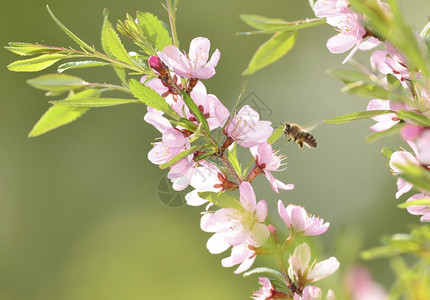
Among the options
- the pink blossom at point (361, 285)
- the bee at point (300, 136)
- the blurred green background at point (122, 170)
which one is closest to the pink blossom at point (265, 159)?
the pink blossom at point (361, 285)

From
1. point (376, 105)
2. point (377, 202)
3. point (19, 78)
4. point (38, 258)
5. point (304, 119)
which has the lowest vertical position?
point (377, 202)

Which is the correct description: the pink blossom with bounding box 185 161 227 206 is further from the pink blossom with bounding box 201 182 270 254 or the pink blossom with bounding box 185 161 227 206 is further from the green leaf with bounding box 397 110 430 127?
the green leaf with bounding box 397 110 430 127

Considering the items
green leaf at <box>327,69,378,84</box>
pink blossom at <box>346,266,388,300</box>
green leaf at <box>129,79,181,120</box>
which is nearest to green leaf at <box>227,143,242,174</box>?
green leaf at <box>129,79,181,120</box>

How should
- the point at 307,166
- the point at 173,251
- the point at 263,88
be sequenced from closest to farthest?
the point at 173,251
the point at 307,166
the point at 263,88

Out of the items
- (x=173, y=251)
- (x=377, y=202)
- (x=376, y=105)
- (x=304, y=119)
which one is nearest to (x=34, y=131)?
(x=376, y=105)

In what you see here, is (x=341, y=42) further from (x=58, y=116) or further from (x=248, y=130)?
(x=58, y=116)

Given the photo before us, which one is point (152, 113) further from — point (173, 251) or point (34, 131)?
point (173, 251)

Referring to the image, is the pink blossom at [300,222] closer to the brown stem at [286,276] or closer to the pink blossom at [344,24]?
the brown stem at [286,276]
